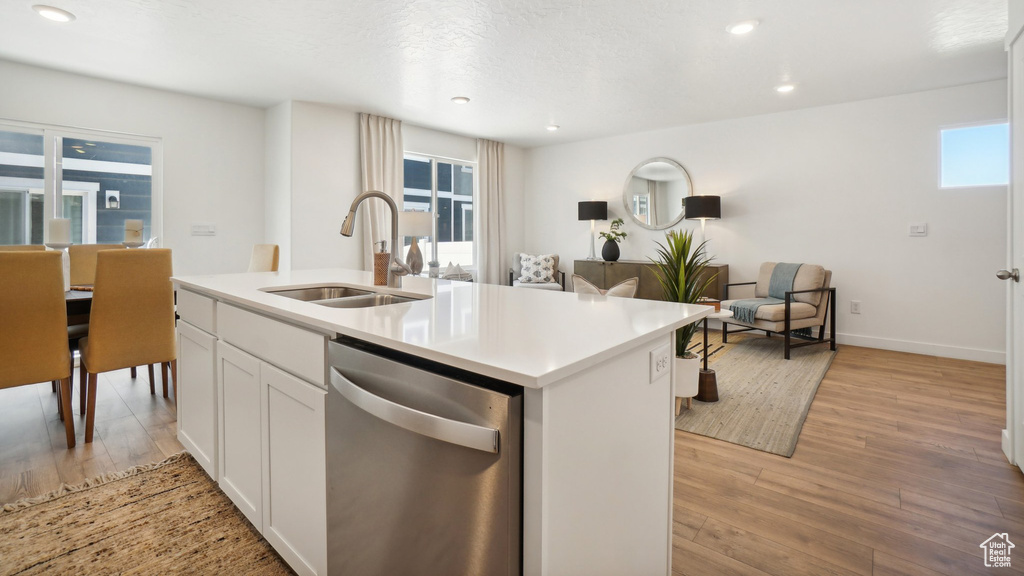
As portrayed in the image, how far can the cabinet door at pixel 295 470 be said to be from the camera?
1.24 metres

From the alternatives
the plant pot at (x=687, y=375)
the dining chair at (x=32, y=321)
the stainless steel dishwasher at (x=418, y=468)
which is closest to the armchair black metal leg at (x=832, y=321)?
the plant pot at (x=687, y=375)

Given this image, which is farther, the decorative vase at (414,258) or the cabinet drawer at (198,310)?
the decorative vase at (414,258)

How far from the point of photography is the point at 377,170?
17.2ft

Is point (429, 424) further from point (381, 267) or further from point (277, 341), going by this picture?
point (381, 267)

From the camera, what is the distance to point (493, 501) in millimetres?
828

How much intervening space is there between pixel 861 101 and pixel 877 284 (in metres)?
1.75

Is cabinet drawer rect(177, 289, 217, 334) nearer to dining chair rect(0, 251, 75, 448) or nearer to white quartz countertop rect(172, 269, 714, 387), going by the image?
white quartz countertop rect(172, 269, 714, 387)

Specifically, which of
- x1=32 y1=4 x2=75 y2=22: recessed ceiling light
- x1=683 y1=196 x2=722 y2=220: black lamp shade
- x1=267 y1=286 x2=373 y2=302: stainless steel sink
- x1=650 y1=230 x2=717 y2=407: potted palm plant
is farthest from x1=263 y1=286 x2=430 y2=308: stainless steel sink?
x1=683 y1=196 x2=722 y2=220: black lamp shade

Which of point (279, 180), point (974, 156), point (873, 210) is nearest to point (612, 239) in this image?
point (873, 210)

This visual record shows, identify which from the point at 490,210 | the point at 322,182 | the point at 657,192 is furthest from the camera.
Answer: the point at 490,210

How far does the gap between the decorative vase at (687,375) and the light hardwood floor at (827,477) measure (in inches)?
9.3

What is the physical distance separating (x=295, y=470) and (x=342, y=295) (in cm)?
94

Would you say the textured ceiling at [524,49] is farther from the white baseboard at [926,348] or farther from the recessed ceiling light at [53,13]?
the white baseboard at [926,348]

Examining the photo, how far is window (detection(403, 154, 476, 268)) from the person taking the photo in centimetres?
599
